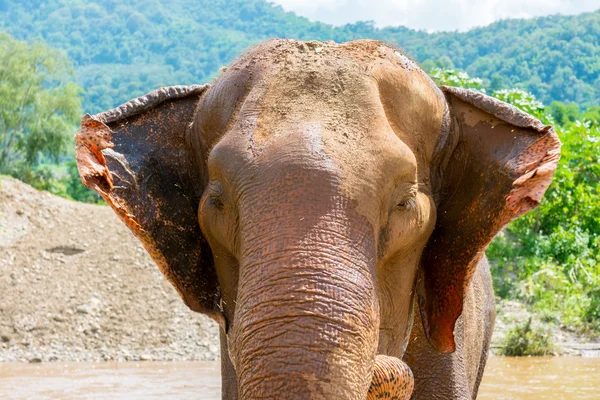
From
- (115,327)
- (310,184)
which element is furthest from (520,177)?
(115,327)

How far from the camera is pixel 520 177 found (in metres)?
4.10

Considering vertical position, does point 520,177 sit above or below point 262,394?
above

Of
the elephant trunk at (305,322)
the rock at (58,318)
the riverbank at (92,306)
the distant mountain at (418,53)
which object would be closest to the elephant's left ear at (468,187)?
the elephant trunk at (305,322)

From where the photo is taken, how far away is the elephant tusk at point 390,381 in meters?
3.38

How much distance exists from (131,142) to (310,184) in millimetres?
1638

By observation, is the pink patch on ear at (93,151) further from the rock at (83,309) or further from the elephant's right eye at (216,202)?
the rock at (83,309)

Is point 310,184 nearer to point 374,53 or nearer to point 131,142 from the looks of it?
point 374,53

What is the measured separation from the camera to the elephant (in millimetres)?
3068

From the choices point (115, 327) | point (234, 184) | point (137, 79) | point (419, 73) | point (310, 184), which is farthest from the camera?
point (137, 79)

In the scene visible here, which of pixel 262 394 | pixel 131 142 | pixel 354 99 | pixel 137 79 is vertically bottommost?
pixel 137 79

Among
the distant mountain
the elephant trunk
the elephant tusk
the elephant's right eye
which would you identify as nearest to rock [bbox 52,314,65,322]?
the elephant's right eye

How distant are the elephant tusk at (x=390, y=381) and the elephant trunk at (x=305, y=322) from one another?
0.66ft

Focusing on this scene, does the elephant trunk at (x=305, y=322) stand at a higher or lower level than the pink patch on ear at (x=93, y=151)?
lower

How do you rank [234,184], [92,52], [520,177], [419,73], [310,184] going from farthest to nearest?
[92,52] → [419,73] → [520,177] → [234,184] → [310,184]
